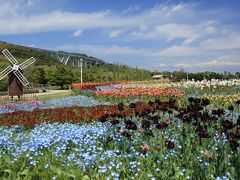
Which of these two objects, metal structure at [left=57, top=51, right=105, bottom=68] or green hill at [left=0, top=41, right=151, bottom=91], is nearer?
green hill at [left=0, top=41, right=151, bottom=91]

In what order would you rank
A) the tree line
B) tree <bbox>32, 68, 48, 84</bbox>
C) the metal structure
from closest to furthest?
the tree line, tree <bbox>32, 68, 48, 84</bbox>, the metal structure

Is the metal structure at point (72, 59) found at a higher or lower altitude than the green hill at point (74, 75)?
higher

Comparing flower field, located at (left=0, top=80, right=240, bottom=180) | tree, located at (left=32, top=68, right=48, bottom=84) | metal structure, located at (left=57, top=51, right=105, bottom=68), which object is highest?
metal structure, located at (left=57, top=51, right=105, bottom=68)

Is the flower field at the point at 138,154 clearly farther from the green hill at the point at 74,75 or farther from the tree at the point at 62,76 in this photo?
the tree at the point at 62,76

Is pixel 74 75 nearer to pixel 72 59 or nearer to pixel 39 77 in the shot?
pixel 39 77

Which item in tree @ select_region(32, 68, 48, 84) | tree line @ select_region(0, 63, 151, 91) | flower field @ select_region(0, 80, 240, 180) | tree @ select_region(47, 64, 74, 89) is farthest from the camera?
tree @ select_region(32, 68, 48, 84)

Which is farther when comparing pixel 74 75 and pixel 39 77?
pixel 39 77

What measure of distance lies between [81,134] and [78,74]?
45.9m

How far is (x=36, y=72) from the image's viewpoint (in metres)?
55.3

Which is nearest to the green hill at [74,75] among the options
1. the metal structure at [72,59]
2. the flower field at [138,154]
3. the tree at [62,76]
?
the tree at [62,76]

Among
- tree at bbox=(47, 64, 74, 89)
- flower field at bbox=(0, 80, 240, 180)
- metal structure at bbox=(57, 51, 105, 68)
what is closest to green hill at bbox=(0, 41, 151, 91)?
tree at bbox=(47, 64, 74, 89)

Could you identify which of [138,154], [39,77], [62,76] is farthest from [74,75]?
[138,154]

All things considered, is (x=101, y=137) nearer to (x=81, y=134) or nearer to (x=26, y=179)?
(x=81, y=134)

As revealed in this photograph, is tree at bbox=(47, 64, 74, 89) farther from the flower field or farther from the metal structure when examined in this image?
the flower field
